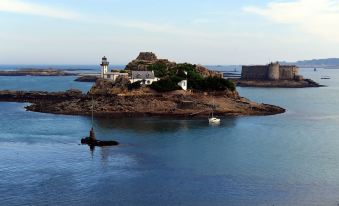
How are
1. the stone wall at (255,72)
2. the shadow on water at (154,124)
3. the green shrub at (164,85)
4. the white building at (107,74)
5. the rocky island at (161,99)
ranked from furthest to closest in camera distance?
1. the stone wall at (255,72)
2. the white building at (107,74)
3. the green shrub at (164,85)
4. the rocky island at (161,99)
5. the shadow on water at (154,124)

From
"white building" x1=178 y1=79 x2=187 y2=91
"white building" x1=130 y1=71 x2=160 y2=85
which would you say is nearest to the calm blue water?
"white building" x1=178 y1=79 x2=187 y2=91

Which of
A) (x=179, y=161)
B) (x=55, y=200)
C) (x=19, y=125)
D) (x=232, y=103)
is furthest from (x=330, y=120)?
(x=55, y=200)

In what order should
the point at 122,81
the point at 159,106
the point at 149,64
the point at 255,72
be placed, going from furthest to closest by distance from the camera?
the point at 255,72
the point at 149,64
the point at 122,81
the point at 159,106

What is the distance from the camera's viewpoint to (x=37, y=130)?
2106 inches

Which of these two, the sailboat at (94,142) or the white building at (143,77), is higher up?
the white building at (143,77)

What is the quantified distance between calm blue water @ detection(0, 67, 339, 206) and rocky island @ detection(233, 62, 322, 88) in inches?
3312

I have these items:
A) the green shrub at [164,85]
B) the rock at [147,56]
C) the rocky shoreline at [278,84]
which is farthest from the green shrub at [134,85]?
the rocky shoreline at [278,84]

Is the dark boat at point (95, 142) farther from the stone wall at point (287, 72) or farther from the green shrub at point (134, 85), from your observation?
the stone wall at point (287, 72)

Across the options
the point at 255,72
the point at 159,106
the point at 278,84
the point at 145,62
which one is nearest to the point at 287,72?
the point at 278,84

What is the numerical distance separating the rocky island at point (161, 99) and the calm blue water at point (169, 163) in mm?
7326

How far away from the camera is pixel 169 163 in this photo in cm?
3872

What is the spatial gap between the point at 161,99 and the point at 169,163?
34.7 meters

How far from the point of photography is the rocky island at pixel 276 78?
5719 inches

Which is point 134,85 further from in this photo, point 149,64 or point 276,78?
point 276,78
